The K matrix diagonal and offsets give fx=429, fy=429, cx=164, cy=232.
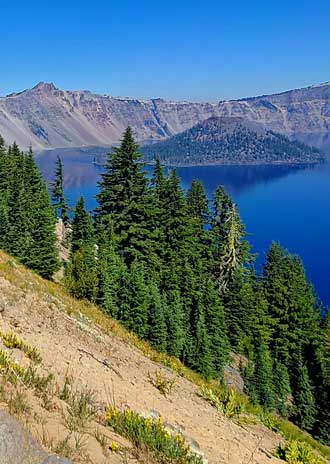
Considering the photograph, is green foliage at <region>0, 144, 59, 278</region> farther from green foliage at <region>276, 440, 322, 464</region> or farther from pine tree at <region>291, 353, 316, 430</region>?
pine tree at <region>291, 353, 316, 430</region>

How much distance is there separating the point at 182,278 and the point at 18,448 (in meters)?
36.7

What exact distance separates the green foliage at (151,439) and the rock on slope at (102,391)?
0.17 metres

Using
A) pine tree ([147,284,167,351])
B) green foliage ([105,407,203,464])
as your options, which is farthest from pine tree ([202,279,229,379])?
green foliage ([105,407,203,464])

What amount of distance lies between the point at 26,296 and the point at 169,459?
9.68 m

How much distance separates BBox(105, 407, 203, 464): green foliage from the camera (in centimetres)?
629

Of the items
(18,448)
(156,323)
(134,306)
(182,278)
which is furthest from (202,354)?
(18,448)

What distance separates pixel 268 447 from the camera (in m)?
9.98

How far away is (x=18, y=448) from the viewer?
4781mm

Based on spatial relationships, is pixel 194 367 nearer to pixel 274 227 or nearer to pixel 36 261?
pixel 36 261

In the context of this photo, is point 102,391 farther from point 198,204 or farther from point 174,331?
point 198,204

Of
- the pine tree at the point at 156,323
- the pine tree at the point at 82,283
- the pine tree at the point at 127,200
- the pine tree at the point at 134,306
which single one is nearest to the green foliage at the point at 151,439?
the pine tree at the point at 82,283

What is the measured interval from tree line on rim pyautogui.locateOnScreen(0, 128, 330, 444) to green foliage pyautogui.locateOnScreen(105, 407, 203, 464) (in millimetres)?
18467

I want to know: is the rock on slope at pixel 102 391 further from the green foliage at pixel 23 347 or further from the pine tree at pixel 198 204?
the pine tree at pixel 198 204

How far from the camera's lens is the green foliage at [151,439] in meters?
6.29
